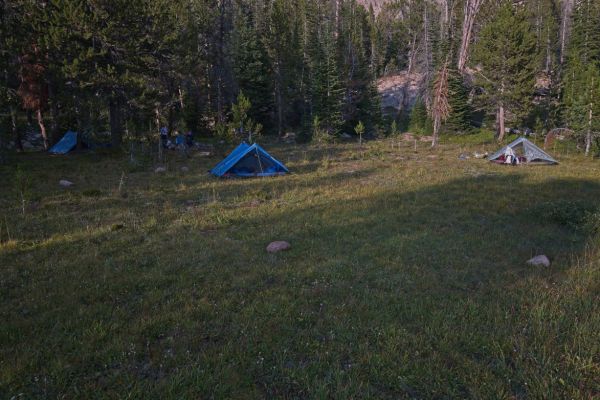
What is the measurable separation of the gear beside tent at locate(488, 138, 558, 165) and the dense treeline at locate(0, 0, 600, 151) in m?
5.03

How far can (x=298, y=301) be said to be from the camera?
5.48 m

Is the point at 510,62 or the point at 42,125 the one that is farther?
the point at 510,62

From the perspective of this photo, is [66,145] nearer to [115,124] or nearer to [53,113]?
[53,113]

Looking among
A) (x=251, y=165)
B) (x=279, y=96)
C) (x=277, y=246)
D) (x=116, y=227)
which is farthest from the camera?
(x=279, y=96)

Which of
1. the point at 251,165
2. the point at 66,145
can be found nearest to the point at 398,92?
the point at 251,165

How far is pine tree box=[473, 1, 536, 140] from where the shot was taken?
116 feet

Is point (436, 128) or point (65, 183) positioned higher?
point (436, 128)

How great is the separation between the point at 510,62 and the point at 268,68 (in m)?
25.2

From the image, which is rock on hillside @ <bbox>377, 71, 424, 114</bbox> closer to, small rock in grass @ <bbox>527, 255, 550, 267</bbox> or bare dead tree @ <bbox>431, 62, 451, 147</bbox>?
bare dead tree @ <bbox>431, 62, 451, 147</bbox>

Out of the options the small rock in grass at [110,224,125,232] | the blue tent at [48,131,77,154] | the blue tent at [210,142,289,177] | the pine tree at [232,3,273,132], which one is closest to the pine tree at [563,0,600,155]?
the blue tent at [210,142,289,177]

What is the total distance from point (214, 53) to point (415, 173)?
29918mm

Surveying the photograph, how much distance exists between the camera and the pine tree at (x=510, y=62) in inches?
1387

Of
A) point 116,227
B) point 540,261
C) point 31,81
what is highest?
point 31,81

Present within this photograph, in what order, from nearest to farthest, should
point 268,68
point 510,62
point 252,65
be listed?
point 510,62
point 252,65
point 268,68
